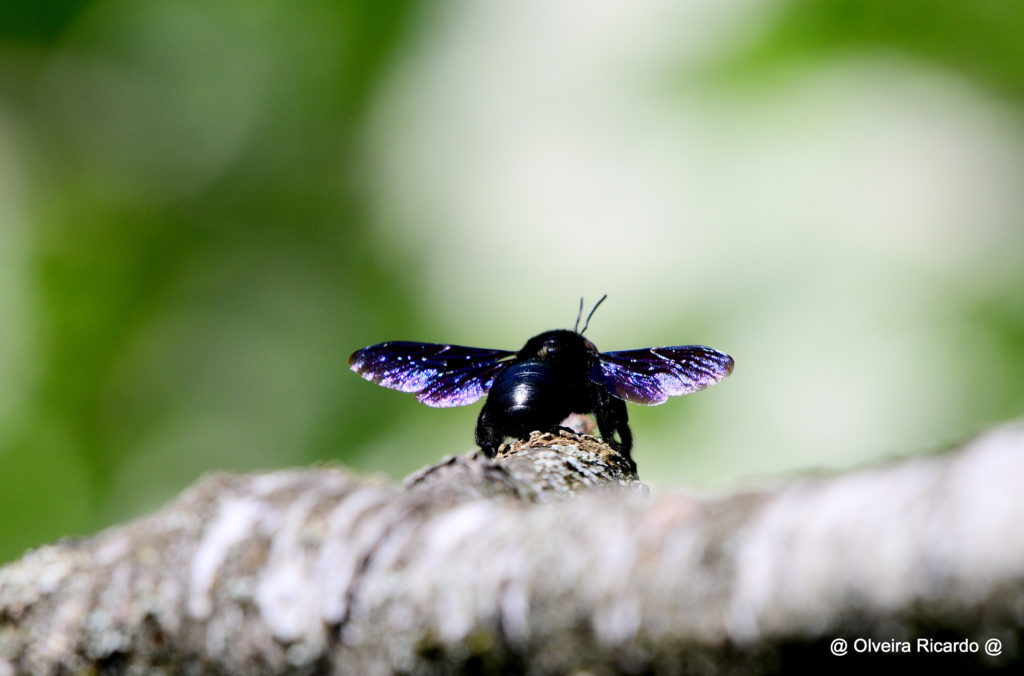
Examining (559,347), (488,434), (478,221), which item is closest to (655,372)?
(559,347)

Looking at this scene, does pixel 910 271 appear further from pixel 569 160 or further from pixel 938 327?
pixel 569 160

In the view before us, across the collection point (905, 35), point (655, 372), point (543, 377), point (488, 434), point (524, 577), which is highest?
point (905, 35)

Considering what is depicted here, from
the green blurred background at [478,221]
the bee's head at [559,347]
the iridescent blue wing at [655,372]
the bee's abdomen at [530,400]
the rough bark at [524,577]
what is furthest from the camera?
the green blurred background at [478,221]

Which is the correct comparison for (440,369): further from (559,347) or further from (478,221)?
(478,221)

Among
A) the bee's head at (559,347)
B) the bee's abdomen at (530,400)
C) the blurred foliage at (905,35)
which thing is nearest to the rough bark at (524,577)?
the bee's abdomen at (530,400)

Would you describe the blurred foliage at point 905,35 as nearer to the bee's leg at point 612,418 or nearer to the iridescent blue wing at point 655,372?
the iridescent blue wing at point 655,372

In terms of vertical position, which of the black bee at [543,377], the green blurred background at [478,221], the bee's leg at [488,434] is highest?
the green blurred background at [478,221]
